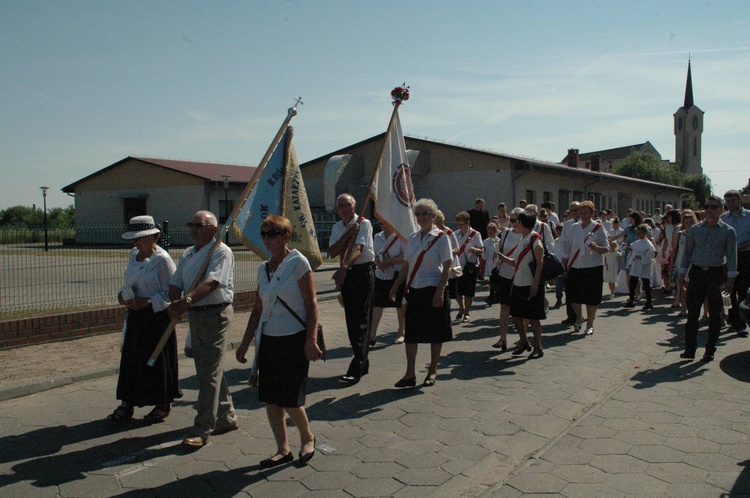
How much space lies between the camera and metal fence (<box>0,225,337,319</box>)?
9898mm

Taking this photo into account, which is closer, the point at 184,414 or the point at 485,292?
the point at 184,414

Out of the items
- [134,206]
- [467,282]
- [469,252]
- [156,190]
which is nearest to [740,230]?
[469,252]

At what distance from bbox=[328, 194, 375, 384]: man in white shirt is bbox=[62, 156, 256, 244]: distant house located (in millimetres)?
31037

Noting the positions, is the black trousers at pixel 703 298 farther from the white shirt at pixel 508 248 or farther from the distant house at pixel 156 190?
the distant house at pixel 156 190

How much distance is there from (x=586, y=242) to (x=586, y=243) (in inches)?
0.7

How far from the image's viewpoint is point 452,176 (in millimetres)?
Answer: 32906

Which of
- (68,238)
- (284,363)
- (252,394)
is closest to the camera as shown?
(284,363)

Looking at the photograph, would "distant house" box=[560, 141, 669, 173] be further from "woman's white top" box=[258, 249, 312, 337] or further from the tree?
"woman's white top" box=[258, 249, 312, 337]

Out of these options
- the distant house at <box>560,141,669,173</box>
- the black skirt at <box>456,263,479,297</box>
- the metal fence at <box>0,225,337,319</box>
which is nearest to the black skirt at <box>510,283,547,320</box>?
the black skirt at <box>456,263,479,297</box>

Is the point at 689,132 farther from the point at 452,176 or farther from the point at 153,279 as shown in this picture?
the point at 153,279

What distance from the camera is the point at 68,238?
11.6 m

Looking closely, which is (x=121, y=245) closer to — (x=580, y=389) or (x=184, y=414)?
(x=184, y=414)

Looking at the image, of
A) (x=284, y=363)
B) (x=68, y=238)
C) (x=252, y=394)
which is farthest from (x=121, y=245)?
(x=284, y=363)

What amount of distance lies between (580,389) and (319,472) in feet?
10.8
